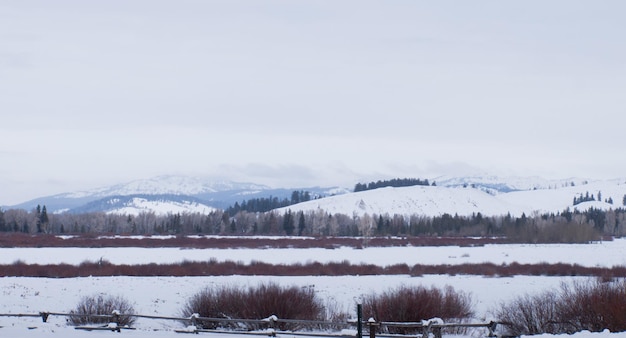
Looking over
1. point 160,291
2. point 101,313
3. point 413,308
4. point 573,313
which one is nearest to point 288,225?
point 160,291

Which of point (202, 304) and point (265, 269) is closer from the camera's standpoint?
point (202, 304)

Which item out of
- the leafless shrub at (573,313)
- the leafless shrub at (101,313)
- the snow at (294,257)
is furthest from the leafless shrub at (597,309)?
the snow at (294,257)

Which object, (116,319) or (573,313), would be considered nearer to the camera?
(573,313)

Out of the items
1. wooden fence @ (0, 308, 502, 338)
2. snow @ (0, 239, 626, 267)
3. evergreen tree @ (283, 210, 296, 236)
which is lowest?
wooden fence @ (0, 308, 502, 338)

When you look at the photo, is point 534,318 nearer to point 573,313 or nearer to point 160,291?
point 573,313

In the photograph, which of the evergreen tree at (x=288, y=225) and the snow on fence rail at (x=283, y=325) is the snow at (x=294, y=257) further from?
the evergreen tree at (x=288, y=225)

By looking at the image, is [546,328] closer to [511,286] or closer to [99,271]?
[511,286]

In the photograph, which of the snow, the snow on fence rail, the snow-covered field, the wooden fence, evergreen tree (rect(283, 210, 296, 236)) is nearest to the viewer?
the snow on fence rail

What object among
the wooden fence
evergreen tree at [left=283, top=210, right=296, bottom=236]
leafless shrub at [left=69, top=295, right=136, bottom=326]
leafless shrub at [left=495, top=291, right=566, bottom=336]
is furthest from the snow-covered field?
evergreen tree at [left=283, top=210, right=296, bottom=236]

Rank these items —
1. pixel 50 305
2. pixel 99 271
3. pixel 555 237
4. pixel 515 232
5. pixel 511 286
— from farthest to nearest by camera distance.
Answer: pixel 515 232 < pixel 555 237 < pixel 99 271 < pixel 511 286 < pixel 50 305

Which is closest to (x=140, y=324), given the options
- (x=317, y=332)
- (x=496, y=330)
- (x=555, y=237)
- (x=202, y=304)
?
(x=202, y=304)

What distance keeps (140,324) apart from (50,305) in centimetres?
797

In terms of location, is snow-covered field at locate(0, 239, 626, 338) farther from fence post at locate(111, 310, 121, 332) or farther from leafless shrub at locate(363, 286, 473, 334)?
leafless shrub at locate(363, 286, 473, 334)

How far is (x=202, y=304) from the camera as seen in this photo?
96.4 feet
